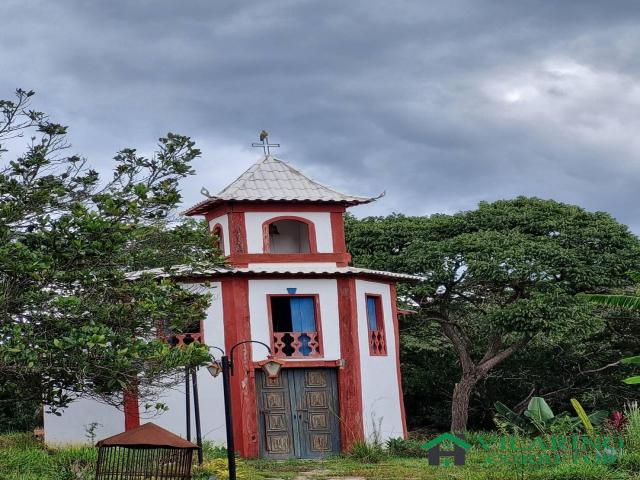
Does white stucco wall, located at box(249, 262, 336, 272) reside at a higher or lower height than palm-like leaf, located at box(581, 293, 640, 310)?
higher

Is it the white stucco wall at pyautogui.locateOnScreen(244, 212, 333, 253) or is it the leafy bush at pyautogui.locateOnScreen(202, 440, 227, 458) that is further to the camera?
the white stucco wall at pyautogui.locateOnScreen(244, 212, 333, 253)

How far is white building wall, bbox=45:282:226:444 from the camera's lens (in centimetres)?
2430

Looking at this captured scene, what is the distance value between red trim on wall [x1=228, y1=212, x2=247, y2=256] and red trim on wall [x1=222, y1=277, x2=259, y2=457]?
0.99 m

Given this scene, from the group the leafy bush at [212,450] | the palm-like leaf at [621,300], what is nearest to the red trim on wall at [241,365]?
the leafy bush at [212,450]

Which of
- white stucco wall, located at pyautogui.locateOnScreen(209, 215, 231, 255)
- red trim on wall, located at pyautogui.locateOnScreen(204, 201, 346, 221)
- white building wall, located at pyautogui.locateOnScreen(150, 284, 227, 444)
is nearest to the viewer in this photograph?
white building wall, located at pyautogui.locateOnScreen(150, 284, 227, 444)

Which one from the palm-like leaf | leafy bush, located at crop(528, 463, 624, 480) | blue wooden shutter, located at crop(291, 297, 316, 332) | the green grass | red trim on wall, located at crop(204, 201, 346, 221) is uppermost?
red trim on wall, located at crop(204, 201, 346, 221)

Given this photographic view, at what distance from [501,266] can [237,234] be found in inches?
330

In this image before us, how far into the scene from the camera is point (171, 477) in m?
17.2

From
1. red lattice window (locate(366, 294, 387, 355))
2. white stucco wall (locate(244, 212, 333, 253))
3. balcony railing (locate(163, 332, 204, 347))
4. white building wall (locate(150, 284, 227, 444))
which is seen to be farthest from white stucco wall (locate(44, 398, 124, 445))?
red lattice window (locate(366, 294, 387, 355))

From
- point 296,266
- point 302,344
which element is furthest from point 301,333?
point 296,266

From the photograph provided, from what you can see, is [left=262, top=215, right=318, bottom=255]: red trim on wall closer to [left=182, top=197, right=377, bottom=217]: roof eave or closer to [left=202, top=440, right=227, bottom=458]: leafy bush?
[left=182, top=197, right=377, bottom=217]: roof eave

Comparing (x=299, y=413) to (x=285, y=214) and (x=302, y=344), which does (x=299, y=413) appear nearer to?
(x=302, y=344)

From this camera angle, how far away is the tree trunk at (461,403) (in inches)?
1233

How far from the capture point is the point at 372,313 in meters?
26.4
